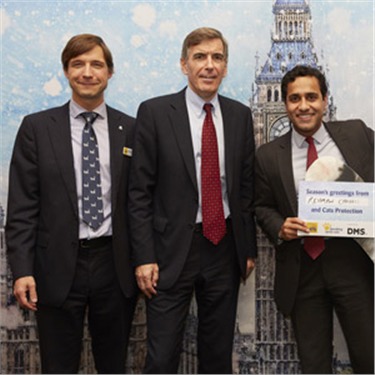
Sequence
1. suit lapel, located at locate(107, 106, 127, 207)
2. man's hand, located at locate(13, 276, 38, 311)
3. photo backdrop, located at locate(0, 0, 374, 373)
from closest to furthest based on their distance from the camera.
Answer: man's hand, located at locate(13, 276, 38, 311), suit lapel, located at locate(107, 106, 127, 207), photo backdrop, located at locate(0, 0, 374, 373)

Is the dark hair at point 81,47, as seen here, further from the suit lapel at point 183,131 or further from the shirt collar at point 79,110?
the suit lapel at point 183,131

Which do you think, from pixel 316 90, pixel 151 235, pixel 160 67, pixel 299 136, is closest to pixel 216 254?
pixel 151 235

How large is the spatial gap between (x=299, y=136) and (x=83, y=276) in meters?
1.35

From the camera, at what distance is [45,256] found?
2.75 meters

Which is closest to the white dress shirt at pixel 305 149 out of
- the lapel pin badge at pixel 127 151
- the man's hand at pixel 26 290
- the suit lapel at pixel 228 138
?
the suit lapel at pixel 228 138

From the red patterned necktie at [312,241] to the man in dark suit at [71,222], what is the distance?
94 cm

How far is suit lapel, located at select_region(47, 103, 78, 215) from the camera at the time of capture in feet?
8.84

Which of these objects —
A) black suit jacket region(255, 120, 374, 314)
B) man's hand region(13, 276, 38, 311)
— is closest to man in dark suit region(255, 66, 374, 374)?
black suit jacket region(255, 120, 374, 314)

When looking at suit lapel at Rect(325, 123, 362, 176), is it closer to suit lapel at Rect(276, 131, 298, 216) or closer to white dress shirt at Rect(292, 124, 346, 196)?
white dress shirt at Rect(292, 124, 346, 196)

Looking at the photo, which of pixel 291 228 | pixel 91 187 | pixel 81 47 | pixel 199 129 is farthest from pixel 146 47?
pixel 291 228

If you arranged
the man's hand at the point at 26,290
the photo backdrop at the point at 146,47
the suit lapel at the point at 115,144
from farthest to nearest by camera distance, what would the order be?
the photo backdrop at the point at 146,47
the suit lapel at the point at 115,144
the man's hand at the point at 26,290

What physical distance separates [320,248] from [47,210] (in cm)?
142

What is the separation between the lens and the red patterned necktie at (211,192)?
2.77 meters

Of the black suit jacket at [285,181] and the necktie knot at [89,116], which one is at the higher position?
the necktie knot at [89,116]
